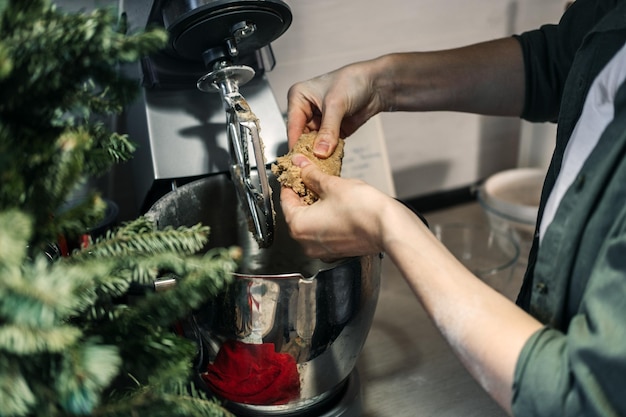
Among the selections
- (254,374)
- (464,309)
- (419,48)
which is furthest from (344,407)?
(419,48)

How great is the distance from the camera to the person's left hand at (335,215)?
1.52ft

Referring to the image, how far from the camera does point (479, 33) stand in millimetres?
947

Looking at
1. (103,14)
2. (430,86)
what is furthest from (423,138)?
(103,14)

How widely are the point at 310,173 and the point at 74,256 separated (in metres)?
0.24

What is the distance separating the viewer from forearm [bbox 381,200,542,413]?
1.26 ft

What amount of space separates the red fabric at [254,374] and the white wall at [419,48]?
17.3 inches

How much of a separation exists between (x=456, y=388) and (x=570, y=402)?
30cm

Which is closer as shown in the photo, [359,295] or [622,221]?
[622,221]

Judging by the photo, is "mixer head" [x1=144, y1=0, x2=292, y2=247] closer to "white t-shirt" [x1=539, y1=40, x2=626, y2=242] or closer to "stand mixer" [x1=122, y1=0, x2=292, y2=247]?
"stand mixer" [x1=122, y1=0, x2=292, y2=247]

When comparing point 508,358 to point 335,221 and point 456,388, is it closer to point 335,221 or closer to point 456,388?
point 335,221

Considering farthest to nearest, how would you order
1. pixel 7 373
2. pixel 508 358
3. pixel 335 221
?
pixel 335 221, pixel 508 358, pixel 7 373

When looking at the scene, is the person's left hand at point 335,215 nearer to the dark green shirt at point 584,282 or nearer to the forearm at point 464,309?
the forearm at point 464,309

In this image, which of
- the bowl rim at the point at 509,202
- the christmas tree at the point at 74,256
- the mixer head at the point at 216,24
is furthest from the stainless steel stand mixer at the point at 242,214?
the bowl rim at the point at 509,202

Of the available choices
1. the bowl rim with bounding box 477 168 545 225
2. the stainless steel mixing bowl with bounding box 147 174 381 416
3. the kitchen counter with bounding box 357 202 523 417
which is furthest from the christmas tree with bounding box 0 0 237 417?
the bowl rim with bounding box 477 168 545 225
